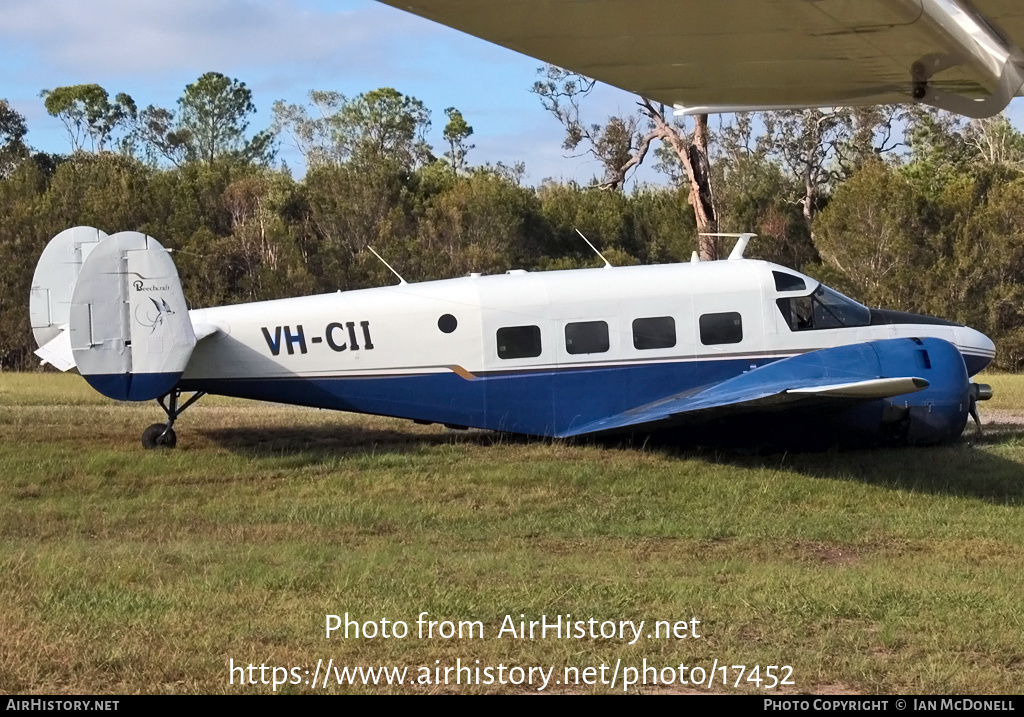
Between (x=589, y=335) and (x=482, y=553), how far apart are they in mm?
4524

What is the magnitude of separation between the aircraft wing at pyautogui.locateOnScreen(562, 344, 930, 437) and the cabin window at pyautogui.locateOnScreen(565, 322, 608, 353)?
1.05 m

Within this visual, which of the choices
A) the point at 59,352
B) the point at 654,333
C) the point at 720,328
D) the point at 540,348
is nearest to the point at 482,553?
the point at 540,348

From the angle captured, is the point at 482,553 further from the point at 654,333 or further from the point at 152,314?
the point at 152,314

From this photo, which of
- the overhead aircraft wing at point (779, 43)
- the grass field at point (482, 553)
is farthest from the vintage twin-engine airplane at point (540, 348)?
the overhead aircraft wing at point (779, 43)

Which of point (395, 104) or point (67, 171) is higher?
point (395, 104)

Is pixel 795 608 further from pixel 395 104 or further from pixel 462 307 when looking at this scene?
pixel 395 104

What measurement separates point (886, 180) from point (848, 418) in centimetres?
2682

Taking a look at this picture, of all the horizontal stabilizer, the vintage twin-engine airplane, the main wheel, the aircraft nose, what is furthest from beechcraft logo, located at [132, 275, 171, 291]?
the aircraft nose

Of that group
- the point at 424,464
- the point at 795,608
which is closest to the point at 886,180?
the point at 424,464

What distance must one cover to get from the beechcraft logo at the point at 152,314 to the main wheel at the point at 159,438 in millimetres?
1514

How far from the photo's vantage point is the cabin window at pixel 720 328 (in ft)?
41.8

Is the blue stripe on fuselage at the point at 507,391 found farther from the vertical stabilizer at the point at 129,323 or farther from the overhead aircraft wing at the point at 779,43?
the overhead aircraft wing at the point at 779,43

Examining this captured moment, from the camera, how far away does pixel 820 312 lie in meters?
13.0

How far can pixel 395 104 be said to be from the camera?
55281 mm
